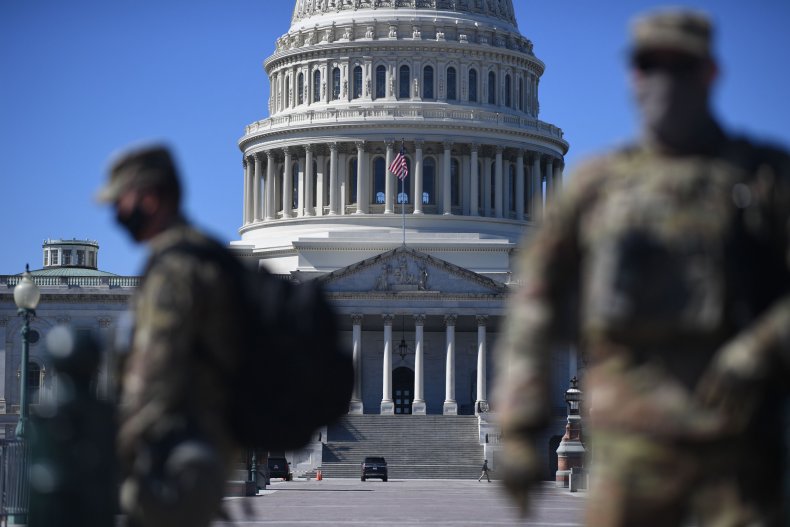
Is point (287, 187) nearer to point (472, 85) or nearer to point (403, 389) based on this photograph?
point (472, 85)

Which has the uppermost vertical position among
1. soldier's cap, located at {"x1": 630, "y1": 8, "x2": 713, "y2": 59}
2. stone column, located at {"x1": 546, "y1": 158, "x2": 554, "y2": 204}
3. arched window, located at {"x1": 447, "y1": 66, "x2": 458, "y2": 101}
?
arched window, located at {"x1": 447, "y1": 66, "x2": 458, "y2": 101}

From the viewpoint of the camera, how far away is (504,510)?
147 feet

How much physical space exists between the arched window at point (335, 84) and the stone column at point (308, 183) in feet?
15.3

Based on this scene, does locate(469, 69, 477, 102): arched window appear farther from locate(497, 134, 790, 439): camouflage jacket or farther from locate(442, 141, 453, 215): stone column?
locate(497, 134, 790, 439): camouflage jacket

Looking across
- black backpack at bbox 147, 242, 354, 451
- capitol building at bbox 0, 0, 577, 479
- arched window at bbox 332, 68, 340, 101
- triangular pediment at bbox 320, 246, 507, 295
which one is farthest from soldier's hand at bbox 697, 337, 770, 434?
arched window at bbox 332, 68, 340, 101

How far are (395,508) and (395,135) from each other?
78869mm

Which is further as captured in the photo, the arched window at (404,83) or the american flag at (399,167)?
the arched window at (404,83)

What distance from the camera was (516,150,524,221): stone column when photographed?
A: 12769 centimetres

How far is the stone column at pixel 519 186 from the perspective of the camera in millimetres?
127688

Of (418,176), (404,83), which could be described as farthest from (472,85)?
(418,176)

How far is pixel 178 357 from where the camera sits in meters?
9.18

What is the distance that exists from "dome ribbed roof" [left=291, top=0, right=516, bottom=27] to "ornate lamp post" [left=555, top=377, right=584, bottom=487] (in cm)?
6019

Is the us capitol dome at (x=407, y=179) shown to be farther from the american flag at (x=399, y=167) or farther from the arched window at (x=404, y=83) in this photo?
the american flag at (x=399, y=167)

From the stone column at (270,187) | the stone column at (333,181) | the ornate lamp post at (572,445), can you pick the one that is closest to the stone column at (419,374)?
the stone column at (333,181)
